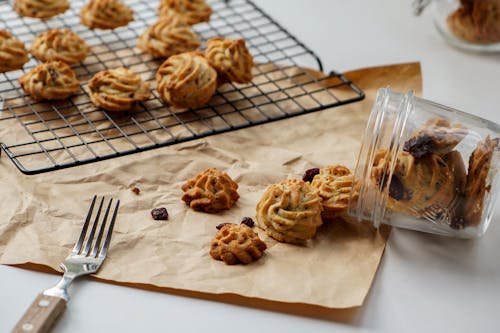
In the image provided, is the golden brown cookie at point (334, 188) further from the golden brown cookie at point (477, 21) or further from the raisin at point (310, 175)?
the golden brown cookie at point (477, 21)

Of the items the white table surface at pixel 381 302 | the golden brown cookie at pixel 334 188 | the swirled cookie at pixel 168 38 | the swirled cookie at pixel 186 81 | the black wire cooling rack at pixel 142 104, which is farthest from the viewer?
the swirled cookie at pixel 168 38

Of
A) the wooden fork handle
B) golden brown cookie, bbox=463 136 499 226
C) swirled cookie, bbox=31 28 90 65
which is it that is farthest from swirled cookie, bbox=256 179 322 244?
swirled cookie, bbox=31 28 90 65

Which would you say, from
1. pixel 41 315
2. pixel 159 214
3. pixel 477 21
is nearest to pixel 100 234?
pixel 159 214

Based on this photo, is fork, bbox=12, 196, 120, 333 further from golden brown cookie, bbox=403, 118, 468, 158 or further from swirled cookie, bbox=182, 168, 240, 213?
golden brown cookie, bbox=403, 118, 468, 158

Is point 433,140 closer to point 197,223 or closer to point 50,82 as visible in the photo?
point 197,223

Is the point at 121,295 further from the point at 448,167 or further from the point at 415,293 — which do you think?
the point at 448,167

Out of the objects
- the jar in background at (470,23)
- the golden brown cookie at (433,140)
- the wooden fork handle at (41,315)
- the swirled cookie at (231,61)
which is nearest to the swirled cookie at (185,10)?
the swirled cookie at (231,61)
